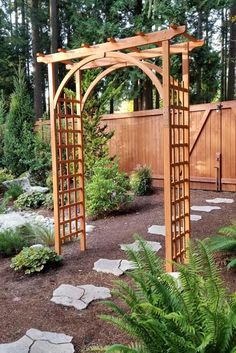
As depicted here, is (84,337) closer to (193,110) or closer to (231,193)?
(231,193)

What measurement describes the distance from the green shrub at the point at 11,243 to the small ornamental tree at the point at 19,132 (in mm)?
4472

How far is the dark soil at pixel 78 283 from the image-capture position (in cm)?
228

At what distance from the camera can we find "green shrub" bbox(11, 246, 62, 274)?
10.8 feet

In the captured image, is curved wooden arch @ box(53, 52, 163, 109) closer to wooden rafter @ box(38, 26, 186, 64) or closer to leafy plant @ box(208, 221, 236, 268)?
wooden rafter @ box(38, 26, 186, 64)

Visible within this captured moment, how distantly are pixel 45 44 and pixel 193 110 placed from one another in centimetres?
859

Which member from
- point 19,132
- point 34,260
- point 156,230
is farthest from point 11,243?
point 19,132

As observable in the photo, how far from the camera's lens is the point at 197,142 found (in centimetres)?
700

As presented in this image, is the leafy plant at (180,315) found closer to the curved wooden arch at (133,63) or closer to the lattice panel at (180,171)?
the lattice panel at (180,171)

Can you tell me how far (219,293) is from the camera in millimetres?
1606

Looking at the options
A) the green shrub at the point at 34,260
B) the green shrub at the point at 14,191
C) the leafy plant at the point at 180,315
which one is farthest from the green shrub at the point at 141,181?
the leafy plant at the point at 180,315

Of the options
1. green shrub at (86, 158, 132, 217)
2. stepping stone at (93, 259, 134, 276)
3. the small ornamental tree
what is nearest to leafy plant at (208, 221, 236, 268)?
stepping stone at (93, 259, 134, 276)

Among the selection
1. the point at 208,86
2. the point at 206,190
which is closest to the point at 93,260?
the point at 206,190

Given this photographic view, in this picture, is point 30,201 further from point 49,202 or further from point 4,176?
point 4,176

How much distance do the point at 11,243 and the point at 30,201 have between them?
262cm
